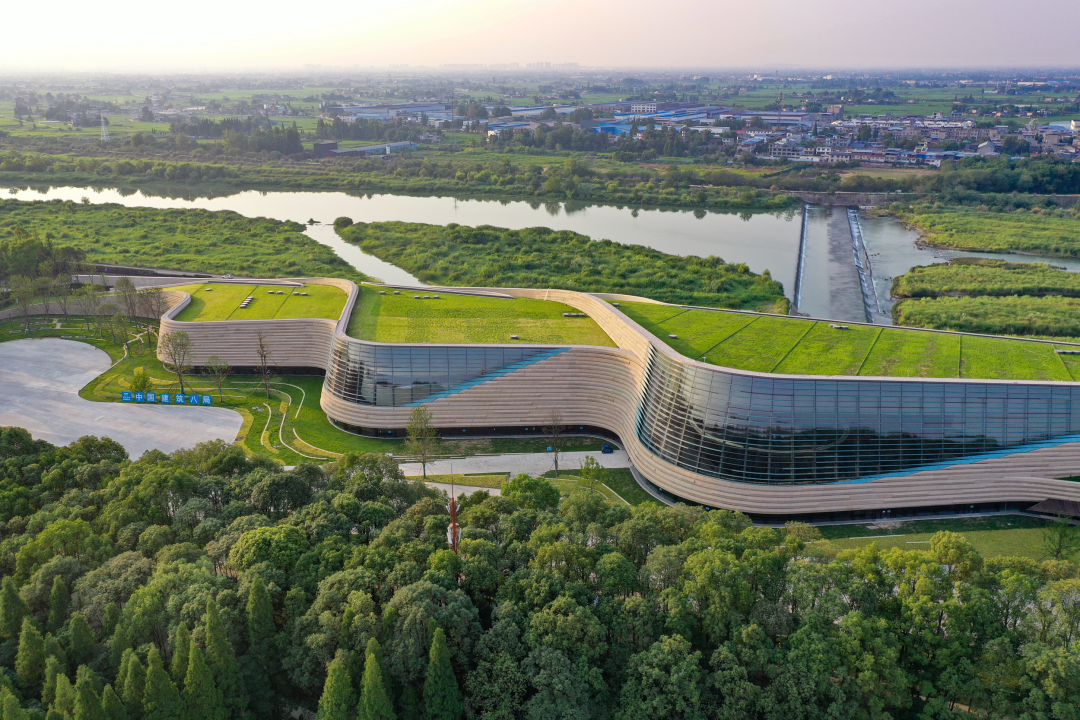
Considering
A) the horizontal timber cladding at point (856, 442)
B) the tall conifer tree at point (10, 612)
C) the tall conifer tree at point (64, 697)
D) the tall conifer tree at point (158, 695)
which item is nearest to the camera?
the tall conifer tree at point (64, 697)

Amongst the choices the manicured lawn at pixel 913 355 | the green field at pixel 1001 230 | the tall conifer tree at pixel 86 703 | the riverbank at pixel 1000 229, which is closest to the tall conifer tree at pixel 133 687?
the tall conifer tree at pixel 86 703

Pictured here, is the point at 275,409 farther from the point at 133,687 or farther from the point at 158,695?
the point at 158,695

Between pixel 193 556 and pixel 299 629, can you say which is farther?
pixel 193 556

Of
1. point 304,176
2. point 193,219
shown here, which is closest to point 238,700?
point 193,219

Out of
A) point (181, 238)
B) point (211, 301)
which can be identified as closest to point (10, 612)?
point (211, 301)

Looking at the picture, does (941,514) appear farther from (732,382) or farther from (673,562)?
(673,562)

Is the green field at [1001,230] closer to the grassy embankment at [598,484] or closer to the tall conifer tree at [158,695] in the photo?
the grassy embankment at [598,484]
